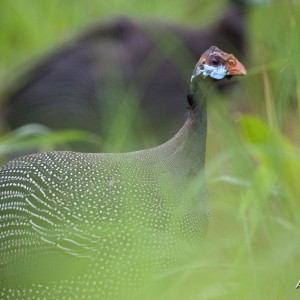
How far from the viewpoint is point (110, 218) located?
3160mm

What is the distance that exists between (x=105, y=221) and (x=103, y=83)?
7.05ft

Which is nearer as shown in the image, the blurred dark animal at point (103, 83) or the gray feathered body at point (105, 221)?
the gray feathered body at point (105, 221)

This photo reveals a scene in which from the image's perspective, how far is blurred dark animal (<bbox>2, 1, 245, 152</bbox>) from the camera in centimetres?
520

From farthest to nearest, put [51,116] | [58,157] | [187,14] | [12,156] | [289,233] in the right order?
1. [187,14]
2. [51,116]
3. [12,156]
4. [58,157]
5. [289,233]

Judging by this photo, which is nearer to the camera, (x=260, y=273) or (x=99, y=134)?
(x=260, y=273)

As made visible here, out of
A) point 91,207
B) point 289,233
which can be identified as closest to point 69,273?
point 91,207

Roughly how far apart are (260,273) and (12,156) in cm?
217

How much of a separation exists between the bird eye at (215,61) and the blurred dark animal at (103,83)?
5.05ft

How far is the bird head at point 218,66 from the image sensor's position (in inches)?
128

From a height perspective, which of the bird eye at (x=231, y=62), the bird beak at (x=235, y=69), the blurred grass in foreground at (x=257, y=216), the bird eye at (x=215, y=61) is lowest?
the blurred grass in foreground at (x=257, y=216)

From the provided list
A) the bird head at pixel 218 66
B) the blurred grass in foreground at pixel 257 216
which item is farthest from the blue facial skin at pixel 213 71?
the blurred grass in foreground at pixel 257 216

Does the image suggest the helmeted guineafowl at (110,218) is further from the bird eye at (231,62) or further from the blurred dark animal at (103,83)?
the blurred dark animal at (103,83)

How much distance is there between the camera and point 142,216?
10.3 feet

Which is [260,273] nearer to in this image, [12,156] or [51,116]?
[12,156]
